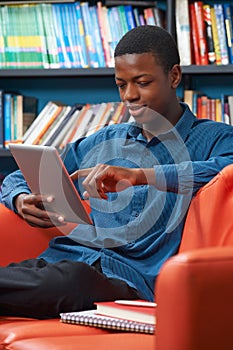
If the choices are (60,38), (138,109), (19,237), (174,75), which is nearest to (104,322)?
(19,237)

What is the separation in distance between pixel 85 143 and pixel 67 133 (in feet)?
3.48

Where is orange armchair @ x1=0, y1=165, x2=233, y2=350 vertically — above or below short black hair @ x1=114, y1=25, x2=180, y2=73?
below

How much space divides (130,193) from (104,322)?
1.70ft

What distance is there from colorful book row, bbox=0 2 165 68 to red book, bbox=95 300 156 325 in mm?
1729

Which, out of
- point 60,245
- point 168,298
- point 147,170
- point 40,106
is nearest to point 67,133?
point 40,106

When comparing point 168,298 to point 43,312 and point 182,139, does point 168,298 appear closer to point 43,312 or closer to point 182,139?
point 43,312

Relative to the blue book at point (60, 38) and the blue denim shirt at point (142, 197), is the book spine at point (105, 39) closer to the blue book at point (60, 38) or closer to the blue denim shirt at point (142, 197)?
the blue book at point (60, 38)

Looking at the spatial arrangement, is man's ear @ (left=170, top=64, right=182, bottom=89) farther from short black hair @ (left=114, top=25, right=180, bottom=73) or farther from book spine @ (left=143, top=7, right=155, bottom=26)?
book spine @ (left=143, top=7, right=155, bottom=26)

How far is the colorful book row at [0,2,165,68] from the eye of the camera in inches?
124

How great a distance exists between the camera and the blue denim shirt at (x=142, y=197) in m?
1.83

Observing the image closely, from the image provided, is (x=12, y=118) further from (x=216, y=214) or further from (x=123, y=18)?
(x=216, y=214)

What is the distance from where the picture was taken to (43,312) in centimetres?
171

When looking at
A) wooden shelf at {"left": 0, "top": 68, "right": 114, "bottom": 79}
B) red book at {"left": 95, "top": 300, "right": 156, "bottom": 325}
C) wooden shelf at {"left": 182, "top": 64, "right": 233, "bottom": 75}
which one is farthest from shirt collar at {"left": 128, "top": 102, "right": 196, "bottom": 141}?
wooden shelf at {"left": 0, "top": 68, "right": 114, "bottom": 79}

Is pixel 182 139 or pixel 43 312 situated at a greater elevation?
pixel 182 139
